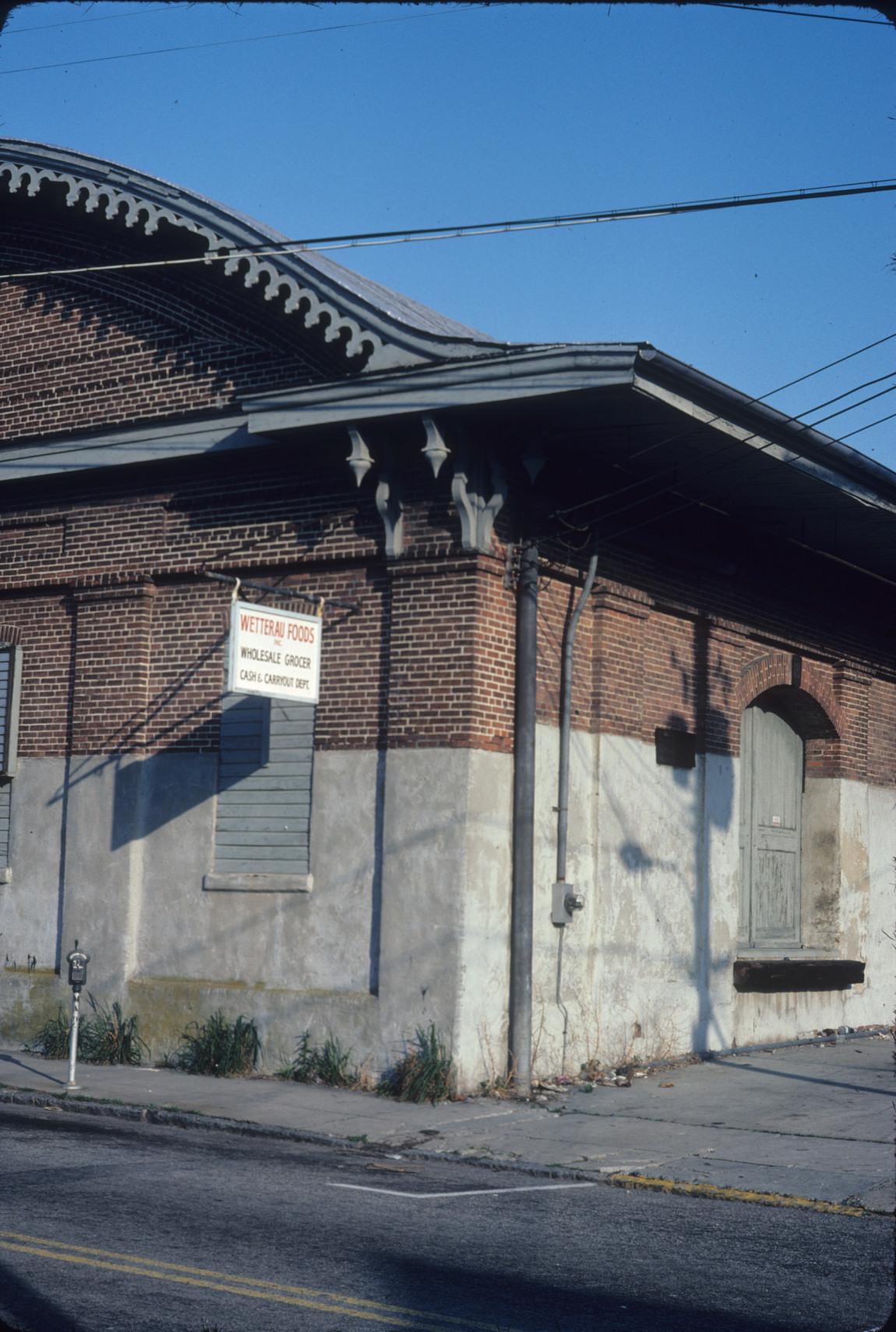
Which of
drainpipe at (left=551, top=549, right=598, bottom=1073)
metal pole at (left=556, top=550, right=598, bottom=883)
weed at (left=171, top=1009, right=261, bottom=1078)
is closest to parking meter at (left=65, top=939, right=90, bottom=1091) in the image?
weed at (left=171, top=1009, right=261, bottom=1078)

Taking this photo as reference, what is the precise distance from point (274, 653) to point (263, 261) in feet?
13.8

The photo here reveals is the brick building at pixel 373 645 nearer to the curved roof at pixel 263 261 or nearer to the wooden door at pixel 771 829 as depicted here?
the curved roof at pixel 263 261

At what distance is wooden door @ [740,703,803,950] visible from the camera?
19.3 m

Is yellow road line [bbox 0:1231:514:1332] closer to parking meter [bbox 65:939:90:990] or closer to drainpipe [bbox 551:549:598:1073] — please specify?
parking meter [bbox 65:939:90:990]

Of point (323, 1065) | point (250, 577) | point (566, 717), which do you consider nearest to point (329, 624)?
point (250, 577)

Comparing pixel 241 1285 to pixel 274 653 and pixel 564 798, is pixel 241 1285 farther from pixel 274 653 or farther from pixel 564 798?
pixel 564 798

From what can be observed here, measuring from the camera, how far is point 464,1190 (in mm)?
10109

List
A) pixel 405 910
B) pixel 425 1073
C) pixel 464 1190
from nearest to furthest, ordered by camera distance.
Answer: pixel 464 1190 → pixel 425 1073 → pixel 405 910

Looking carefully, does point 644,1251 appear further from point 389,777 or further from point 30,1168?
point 389,777

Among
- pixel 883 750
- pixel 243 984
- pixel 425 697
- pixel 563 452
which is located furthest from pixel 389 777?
pixel 883 750

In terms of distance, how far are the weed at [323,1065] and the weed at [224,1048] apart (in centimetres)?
46

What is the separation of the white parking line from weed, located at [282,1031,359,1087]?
154 inches

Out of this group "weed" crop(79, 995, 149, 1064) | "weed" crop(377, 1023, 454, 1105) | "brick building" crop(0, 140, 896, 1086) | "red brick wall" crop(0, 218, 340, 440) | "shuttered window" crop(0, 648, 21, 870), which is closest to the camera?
"weed" crop(377, 1023, 454, 1105)

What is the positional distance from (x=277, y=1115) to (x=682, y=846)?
20.0 ft
